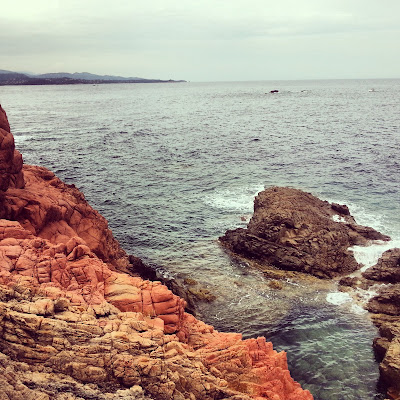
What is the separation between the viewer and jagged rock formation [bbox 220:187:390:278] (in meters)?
31.8

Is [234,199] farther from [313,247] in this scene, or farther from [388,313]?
[388,313]

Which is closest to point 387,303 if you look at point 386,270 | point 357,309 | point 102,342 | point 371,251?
point 357,309

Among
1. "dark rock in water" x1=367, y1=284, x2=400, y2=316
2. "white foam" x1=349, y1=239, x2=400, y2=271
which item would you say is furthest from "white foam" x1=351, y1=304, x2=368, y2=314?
"white foam" x1=349, y1=239, x2=400, y2=271

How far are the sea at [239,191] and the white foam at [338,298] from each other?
0.14 metres

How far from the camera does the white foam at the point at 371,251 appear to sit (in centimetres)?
3272

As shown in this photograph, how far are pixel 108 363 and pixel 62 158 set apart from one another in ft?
191

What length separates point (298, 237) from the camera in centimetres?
3356

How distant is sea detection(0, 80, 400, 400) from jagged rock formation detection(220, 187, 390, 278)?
157 cm

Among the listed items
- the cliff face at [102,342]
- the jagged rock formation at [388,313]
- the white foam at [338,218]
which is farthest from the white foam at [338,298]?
the cliff face at [102,342]

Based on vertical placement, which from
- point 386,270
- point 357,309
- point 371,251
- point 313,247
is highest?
point 313,247

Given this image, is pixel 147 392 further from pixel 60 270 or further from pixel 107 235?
pixel 107 235

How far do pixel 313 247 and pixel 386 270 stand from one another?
19.1ft

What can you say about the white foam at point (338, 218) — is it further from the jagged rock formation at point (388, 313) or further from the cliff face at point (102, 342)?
the cliff face at point (102, 342)

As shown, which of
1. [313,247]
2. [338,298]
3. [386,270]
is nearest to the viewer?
[338,298]
